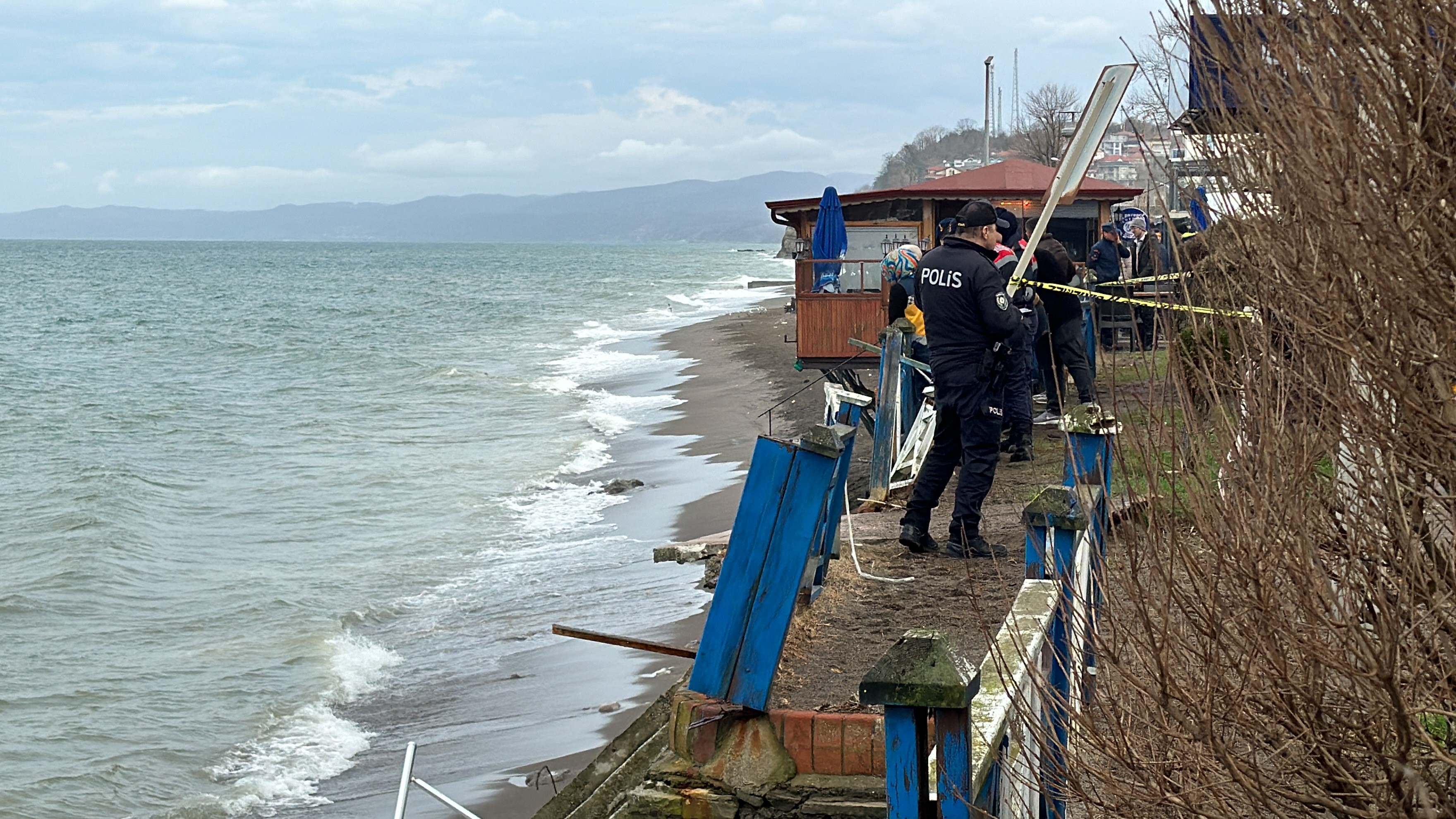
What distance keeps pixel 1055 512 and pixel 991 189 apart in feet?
46.9

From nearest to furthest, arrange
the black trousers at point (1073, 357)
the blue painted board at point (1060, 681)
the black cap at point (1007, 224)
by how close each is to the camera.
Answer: the blue painted board at point (1060, 681)
the black cap at point (1007, 224)
the black trousers at point (1073, 357)

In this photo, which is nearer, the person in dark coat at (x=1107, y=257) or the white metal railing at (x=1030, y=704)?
the white metal railing at (x=1030, y=704)

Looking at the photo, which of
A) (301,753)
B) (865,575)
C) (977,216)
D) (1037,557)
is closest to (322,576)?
(301,753)

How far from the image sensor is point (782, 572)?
4.94 metres

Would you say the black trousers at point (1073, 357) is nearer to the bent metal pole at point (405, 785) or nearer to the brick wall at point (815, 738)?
the brick wall at point (815, 738)

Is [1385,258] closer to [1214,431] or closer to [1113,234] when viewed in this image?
[1214,431]

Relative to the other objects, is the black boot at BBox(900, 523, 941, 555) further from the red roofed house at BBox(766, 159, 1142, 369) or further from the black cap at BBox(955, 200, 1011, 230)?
the red roofed house at BBox(766, 159, 1142, 369)

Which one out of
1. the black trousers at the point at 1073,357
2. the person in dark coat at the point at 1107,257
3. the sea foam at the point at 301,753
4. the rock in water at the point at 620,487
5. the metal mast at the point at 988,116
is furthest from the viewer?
the metal mast at the point at 988,116

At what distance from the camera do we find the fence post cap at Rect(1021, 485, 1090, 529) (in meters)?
4.30

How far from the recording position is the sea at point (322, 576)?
29.3 ft

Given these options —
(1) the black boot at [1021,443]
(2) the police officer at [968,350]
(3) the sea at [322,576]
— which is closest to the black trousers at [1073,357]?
(1) the black boot at [1021,443]

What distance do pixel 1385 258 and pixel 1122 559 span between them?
87cm

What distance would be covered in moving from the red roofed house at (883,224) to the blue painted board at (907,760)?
12.7 metres

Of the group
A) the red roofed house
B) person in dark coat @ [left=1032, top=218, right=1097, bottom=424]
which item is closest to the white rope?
person in dark coat @ [left=1032, top=218, right=1097, bottom=424]
